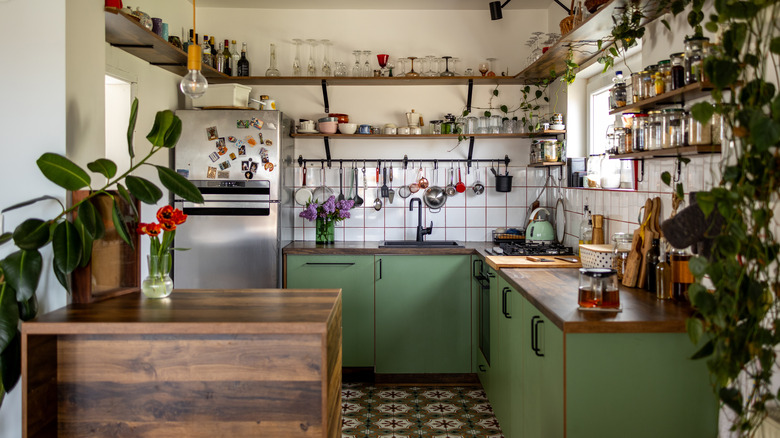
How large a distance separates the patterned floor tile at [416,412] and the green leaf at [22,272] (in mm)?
1752

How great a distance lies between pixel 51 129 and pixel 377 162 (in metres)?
2.54

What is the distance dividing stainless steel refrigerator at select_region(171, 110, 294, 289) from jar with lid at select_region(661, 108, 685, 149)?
7.97 ft

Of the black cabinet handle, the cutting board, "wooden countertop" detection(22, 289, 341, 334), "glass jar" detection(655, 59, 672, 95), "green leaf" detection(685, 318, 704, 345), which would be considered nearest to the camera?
"green leaf" detection(685, 318, 704, 345)

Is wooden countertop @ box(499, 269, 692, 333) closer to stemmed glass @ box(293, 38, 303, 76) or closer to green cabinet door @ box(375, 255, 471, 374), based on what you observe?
green cabinet door @ box(375, 255, 471, 374)

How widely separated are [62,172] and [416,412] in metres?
2.30

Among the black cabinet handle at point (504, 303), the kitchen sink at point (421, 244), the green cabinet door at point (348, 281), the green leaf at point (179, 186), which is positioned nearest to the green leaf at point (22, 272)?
the green leaf at point (179, 186)

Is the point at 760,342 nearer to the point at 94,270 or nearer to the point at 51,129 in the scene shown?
the point at 94,270

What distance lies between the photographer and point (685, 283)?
2.22 meters

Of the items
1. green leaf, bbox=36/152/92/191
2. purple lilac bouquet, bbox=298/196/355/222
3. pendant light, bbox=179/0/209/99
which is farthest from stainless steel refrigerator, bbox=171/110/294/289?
green leaf, bbox=36/152/92/191

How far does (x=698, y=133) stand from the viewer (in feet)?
6.84

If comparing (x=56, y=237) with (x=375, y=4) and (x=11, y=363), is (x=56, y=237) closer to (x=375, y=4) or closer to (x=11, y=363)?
(x=11, y=363)

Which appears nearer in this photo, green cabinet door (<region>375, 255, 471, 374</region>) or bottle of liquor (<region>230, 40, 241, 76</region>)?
green cabinet door (<region>375, 255, 471, 374</region>)

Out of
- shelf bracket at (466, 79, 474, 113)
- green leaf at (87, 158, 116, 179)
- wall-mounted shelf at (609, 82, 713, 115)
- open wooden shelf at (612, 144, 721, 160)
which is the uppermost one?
shelf bracket at (466, 79, 474, 113)

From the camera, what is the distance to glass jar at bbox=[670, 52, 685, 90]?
7.11 feet
